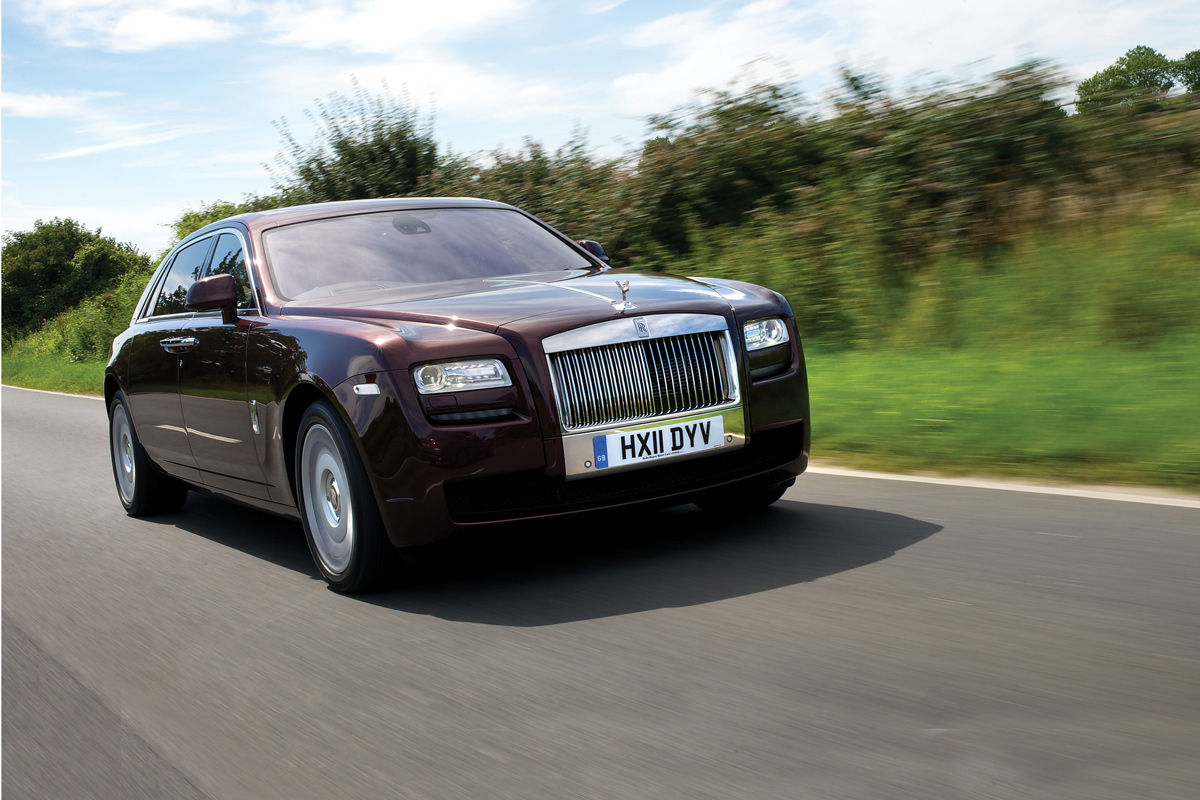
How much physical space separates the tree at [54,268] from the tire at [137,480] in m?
72.0

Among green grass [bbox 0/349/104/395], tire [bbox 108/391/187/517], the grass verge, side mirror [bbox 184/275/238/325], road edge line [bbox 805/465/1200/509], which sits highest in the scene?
side mirror [bbox 184/275/238/325]

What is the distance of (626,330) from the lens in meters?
4.62

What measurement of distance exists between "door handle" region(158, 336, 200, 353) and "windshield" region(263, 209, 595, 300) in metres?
0.70

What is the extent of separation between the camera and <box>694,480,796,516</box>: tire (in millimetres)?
5562

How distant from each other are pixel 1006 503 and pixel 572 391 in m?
2.19

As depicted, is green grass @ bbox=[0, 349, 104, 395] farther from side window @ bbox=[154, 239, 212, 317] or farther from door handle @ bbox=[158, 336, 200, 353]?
door handle @ bbox=[158, 336, 200, 353]

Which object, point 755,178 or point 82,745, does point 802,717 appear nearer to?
point 82,745

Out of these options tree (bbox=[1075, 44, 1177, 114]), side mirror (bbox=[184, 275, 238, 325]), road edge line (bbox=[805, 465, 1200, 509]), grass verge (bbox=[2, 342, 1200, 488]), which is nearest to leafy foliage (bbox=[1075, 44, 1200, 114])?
tree (bbox=[1075, 44, 1177, 114])

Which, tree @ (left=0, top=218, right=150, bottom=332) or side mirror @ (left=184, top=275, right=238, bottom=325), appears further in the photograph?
tree @ (left=0, top=218, right=150, bottom=332)

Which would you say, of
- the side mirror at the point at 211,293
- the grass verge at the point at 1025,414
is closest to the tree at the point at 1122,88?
the grass verge at the point at 1025,414

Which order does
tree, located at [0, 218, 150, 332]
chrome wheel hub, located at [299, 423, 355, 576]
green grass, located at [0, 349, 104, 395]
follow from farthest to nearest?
tree, located at [0, 218, 150, 332] → green grass, located at [0, 349, 104, 395] → chrome wheel hub, located at [299, 423, 355, 576]

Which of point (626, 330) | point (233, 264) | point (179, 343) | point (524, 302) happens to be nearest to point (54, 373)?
point (179, 343)

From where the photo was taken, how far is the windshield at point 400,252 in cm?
564

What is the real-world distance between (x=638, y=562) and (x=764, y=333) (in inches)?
42.2
